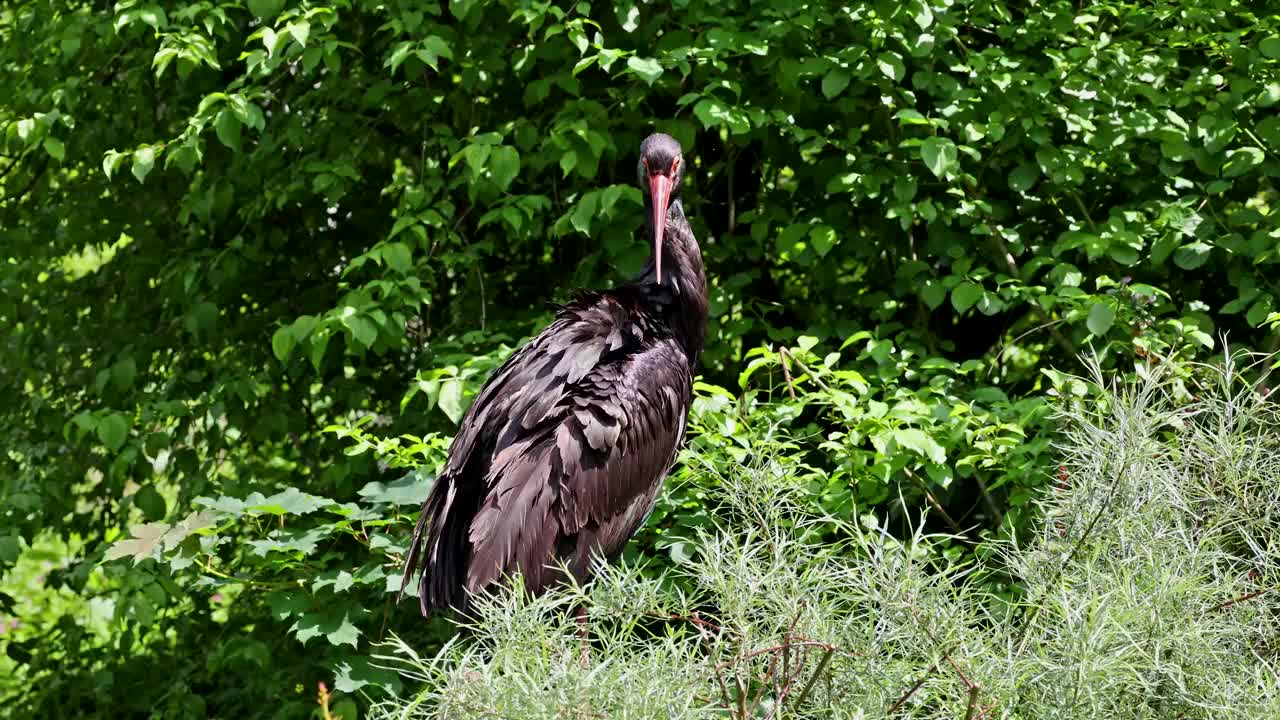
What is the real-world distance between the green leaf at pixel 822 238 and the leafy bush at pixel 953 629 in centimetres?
207

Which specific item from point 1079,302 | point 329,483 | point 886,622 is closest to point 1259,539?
point 886,622

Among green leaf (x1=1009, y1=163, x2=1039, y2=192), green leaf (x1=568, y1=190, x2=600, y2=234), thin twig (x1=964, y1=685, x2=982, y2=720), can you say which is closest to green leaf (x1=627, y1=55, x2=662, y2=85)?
green leaf (x1=568, y1=190, x2=600, y2=234)

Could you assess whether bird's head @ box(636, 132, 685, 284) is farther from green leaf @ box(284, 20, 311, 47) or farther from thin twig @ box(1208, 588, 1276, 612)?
thin twig @ box(1208, 588, 1276, 612)

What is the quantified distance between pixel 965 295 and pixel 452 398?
1503 millimetres

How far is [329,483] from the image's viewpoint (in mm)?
4680

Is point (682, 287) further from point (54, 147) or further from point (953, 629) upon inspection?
point (953, 629)

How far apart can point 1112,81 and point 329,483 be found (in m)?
2.78

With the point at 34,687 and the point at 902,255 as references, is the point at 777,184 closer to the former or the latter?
the point at 902,255

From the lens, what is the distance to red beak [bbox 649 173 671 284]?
157 inches

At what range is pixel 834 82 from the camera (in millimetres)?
4090

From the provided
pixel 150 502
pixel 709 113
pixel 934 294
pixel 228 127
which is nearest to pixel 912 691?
pixel 709 113

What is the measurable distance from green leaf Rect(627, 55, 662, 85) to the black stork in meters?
0.56

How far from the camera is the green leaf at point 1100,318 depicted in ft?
12.4

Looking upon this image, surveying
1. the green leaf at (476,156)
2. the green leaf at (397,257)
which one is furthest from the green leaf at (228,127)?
the green leaf at (476,156)
